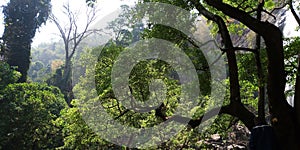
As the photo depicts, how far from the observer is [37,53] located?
44062 millimetres

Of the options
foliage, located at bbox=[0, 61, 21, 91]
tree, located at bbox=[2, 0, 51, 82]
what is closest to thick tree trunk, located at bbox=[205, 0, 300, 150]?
foliage, located at bbox=[0, 61, 21, 91]

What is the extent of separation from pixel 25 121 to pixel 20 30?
7235 mm

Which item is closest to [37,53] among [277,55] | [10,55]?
[10,55]

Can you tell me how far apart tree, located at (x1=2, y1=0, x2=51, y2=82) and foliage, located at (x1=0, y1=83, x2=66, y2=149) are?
5149 millimetres

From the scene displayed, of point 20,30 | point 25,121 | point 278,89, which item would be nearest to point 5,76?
point 25,121

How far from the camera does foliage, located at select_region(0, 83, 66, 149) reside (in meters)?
8.66

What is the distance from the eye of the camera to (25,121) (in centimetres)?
893

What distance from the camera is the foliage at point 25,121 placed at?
8.66m

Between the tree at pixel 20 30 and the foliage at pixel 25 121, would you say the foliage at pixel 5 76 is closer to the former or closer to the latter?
the foliage at pixel 25 121

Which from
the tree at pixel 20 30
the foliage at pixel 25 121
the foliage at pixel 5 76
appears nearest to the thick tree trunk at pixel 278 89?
the foliage at pixel 25 121

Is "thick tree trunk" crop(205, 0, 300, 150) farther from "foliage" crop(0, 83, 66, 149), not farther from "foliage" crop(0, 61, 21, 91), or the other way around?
"foliage" crop(0, 61, 21, 91)

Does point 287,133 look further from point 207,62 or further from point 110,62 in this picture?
point 110,62

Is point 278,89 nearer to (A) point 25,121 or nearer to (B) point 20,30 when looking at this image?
(A) point 25,121

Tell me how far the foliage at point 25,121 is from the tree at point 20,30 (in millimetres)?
5149
